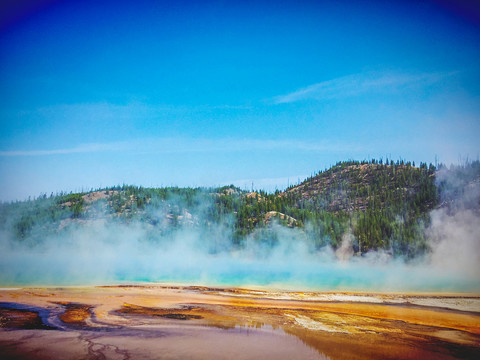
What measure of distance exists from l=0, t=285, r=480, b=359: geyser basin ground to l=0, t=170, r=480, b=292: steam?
24.8 metres

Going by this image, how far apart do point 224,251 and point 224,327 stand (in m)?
68.2

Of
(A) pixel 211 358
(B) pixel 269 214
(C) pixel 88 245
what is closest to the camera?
(A) pixel 211 358

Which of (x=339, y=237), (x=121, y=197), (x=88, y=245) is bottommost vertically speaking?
(x=88, y=245)

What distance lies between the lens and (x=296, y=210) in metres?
92.4

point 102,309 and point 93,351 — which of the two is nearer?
point 93,351

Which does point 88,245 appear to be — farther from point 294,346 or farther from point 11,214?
point 294,346

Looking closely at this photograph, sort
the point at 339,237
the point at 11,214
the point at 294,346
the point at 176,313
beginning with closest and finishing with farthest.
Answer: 1. the point at 294,346
2. the point at 176,313
3. the point at 339,237
4. the point at 11,214

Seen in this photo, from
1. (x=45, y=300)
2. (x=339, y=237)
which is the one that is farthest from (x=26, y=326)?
(x=339, y=237)

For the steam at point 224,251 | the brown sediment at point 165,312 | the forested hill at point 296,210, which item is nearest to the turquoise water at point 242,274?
the steam at point 224,251

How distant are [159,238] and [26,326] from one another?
7997 cm

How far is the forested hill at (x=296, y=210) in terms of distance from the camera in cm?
7150

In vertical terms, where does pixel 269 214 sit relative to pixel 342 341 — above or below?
above

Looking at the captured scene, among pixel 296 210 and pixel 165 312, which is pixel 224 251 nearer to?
pixel 296 210

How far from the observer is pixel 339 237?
72875 mm
